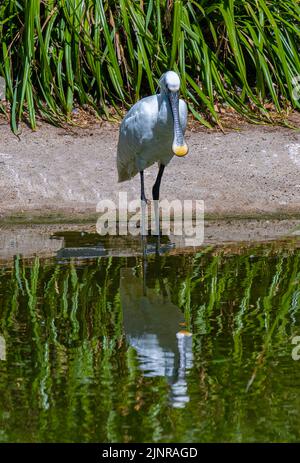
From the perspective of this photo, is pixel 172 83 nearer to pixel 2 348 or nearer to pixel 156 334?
pixel 156 334

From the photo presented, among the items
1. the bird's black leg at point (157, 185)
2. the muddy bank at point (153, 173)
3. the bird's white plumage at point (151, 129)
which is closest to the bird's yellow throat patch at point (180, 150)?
the bird's white plumage at point (151, 129)

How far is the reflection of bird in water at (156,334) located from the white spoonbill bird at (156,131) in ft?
5.74

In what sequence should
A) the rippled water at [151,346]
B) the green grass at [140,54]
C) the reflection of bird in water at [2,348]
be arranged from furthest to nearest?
the green grass at [140,54] → the reflection of bird in water at [2,348] → the rippled water at [151,346]

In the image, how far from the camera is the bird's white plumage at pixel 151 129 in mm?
8133

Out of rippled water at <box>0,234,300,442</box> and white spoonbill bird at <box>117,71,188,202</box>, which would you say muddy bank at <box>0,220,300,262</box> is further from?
white spoonbill bird at <box>117,71,188,202</box>

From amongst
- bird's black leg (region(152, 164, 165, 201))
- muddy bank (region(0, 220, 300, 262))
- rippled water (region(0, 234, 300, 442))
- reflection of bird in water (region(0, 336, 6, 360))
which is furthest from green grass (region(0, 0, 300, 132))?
reflection of bird in water (region(0, 336, 6, 360))

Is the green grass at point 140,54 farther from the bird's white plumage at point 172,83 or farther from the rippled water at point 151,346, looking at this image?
the rippled water at point 151,346

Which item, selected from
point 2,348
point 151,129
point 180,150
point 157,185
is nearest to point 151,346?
point 2,348

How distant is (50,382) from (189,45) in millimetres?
6733

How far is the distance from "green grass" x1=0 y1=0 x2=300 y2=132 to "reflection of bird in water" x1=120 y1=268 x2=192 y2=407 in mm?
4071

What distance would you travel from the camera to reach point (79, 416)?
13.7ft

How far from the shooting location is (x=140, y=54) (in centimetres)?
1043
